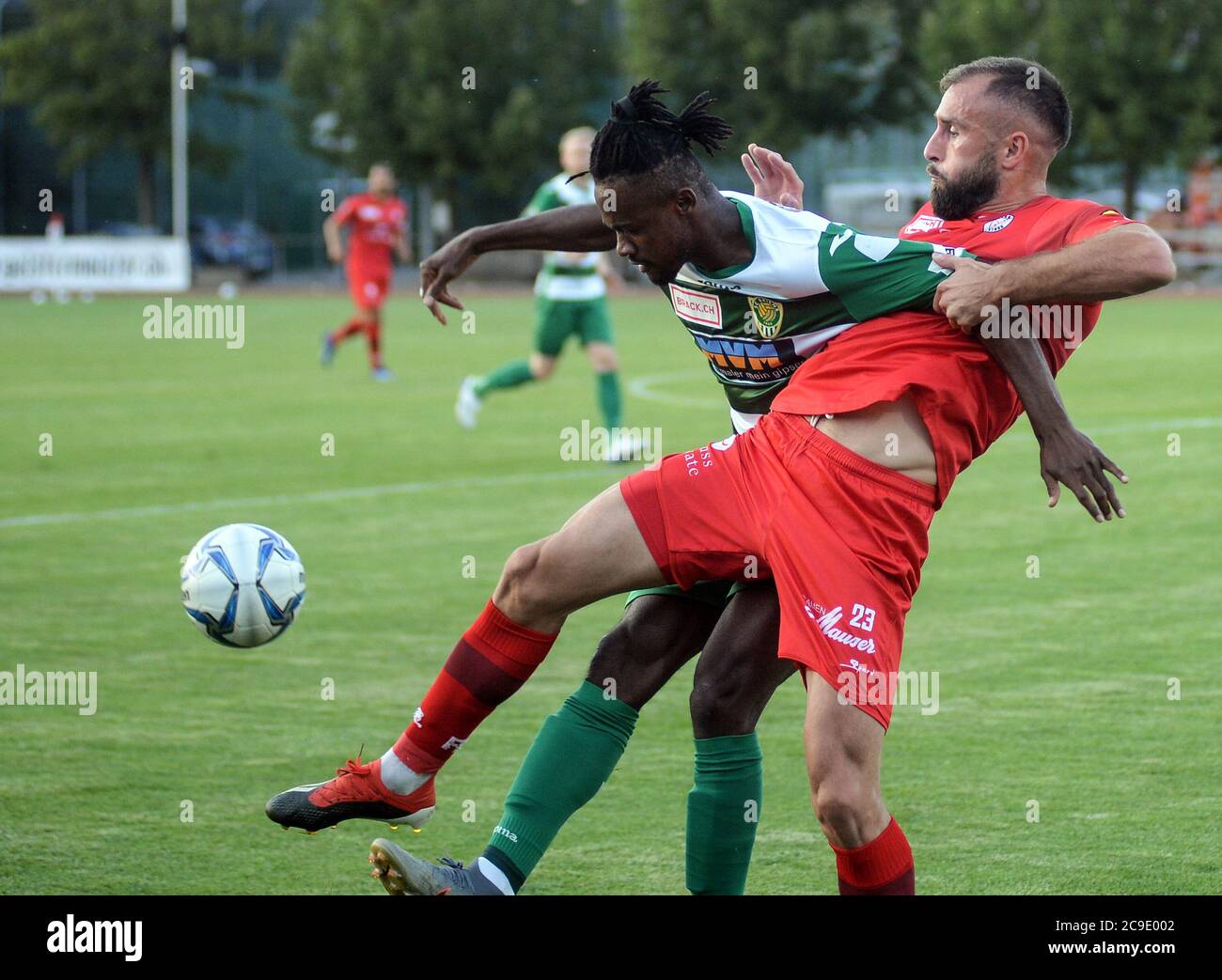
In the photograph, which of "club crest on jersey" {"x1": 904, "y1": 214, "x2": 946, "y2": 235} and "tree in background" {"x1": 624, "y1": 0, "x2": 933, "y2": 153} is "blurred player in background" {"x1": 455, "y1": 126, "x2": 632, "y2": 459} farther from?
"tree in background" {"x1": 624, "y1": 0, "x2": 933, "y2": 153}

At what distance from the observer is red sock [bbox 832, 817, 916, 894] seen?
3639 millimetres

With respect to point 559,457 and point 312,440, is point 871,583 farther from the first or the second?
point 312,440

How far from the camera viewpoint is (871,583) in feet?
12.3

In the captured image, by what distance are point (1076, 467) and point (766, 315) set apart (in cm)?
77

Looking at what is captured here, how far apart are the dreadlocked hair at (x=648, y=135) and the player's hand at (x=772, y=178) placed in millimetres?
610

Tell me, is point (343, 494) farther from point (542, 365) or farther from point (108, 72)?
point (108, 72)

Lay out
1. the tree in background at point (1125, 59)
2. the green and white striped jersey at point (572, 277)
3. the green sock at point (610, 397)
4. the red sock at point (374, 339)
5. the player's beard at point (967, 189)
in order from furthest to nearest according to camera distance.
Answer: the tree in background at point (1125, 59), the red sock at point (374, 339), the green and white striped jersey at point (572, 277), the green sock at point (610, 397), the player's beard at point (967, 189)

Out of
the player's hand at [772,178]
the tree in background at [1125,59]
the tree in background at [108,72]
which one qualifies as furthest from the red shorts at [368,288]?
the tree in background at [108,72]

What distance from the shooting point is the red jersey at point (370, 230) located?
19938 millimetres

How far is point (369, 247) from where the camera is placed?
65.8 feet
